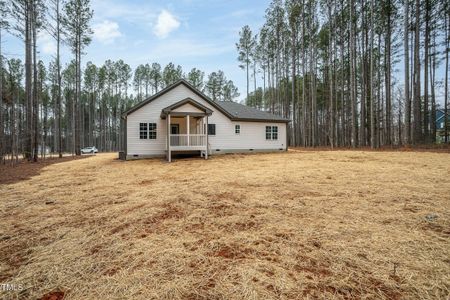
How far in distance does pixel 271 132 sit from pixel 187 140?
8325 mm

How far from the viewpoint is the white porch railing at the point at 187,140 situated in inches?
529

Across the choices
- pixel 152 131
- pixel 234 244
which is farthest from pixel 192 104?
pixel 234 244

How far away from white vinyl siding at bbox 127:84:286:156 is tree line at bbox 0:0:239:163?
6.63m

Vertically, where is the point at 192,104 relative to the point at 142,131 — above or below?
above

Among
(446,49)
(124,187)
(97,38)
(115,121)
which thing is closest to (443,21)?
(446,49)

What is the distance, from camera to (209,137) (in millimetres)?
15969

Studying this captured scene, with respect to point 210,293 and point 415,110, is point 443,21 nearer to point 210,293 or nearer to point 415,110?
point 415,110

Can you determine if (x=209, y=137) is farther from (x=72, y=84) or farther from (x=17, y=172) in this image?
(x=72, y=84)

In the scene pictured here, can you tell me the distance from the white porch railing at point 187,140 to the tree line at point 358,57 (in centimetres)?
1350

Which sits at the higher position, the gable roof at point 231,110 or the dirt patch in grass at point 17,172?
the gable roof at point 231,110

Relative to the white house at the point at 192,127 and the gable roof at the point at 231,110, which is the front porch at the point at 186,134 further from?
the gable roof at the point at 231,110

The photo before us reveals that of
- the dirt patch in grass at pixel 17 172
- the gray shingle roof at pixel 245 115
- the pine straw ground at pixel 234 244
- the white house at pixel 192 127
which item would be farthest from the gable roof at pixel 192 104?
the pine straw ground at pixel 234 244

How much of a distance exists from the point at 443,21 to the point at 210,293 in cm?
2868

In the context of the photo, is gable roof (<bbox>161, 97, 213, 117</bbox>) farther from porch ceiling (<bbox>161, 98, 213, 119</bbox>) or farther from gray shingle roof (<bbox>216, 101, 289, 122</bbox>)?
gray shingle roof (<bbox>216, 101, 289, 122</bbox>)
